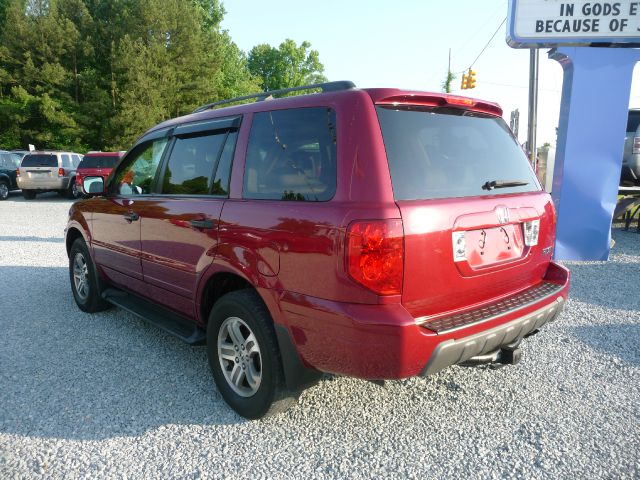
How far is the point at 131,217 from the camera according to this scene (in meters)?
3.87

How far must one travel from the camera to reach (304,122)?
8.56 ft

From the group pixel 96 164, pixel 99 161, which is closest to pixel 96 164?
pixel 96 164

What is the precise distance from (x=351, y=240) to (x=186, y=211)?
1493mm

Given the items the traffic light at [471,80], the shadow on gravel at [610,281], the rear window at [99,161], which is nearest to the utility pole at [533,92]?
the shadow on gravel at [610,281]

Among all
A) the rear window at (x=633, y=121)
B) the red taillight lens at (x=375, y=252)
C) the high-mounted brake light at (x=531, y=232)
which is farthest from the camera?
the rear window at (x=633, y=121)

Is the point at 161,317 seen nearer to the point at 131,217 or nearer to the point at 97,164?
the point at 131,217

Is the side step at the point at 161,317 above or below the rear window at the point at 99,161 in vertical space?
below

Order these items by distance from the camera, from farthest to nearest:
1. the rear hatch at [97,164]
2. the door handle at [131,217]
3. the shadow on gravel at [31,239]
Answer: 1. the rear hatch at [97,164]
2. the shadow on gravel at [31,239]
3. the door handle at [131,217]

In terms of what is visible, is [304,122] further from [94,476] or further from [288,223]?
[94,476]

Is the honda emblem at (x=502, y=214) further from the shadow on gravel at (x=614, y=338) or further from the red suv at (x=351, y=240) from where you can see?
the shadow on gravel at (x=614, y=338)

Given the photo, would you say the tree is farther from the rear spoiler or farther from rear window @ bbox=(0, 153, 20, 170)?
the rear spoiler

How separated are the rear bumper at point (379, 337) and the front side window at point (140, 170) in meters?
2.00

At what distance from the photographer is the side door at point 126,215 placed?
386 cm

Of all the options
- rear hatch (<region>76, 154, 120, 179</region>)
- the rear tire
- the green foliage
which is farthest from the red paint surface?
the green foliage
